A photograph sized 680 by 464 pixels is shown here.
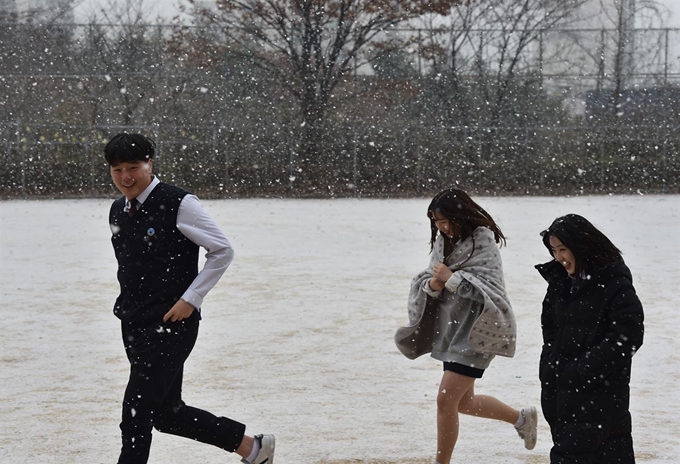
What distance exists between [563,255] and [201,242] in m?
1.24

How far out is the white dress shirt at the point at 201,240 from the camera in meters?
3.58

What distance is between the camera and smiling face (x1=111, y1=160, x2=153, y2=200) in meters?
3.61

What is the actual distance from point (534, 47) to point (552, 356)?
1184 inches

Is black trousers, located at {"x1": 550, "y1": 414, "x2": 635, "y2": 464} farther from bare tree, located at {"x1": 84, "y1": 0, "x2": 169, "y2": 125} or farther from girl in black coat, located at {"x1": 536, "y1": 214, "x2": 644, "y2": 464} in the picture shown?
bare tree, located at {"x1": 84, "y1": 0, "x2": 169, "y2": 125}

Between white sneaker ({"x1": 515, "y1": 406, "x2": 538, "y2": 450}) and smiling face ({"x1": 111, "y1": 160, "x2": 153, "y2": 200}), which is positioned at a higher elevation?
smiling face ({"x1": 111, "y1": 160, "x2": 153, "y2": 200})

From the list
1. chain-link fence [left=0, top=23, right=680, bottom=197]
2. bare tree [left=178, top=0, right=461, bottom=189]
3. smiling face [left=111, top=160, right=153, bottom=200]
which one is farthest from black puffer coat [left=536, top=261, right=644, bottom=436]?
bare tree [left=178, top=0, right=461, bottom=189]

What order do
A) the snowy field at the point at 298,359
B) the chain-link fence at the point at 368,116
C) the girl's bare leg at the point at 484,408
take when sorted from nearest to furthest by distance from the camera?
the girl's bare leg at the point at 484,408, the snowy field at the point at 298,359, the chain-link fence at the point at 368,116

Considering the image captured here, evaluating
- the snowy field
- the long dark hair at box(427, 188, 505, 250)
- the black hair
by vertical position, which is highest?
the black hair

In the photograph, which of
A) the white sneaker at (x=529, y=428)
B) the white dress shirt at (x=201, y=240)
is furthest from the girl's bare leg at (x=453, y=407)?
the white dress shirt at (x=201, y=240)

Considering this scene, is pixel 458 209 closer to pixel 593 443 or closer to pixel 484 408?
pixel 484 408

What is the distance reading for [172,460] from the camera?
438 centimetres

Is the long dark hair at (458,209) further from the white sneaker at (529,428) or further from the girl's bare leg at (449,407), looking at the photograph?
the white sneaker at (529,428)

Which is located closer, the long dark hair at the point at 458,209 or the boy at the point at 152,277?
the boy at the point at 152,277

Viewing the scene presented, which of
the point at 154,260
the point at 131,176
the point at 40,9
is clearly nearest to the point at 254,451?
the point at 154,260
